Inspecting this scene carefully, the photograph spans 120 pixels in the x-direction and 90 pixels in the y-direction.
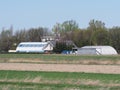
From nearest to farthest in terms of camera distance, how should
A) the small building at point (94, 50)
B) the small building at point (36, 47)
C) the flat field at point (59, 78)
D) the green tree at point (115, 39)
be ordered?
the flat field at point (59, 78), the small building at point (94, 50), the green tree at point (115, 39), the small building at point (36, 47)

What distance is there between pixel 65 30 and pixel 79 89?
Result: 175778 mm

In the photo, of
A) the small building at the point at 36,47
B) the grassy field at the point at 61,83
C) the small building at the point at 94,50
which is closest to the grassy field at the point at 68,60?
Result: the grassy field at the point at 61,83

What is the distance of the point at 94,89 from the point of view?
61.2 ft

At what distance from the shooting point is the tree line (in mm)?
152413

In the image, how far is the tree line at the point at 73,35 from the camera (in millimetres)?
152413

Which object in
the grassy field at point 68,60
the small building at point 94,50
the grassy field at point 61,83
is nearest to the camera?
the grassy field at point 61,83

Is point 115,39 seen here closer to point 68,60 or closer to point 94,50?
point 94,50

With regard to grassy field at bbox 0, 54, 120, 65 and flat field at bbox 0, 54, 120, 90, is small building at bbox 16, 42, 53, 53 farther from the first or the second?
flat field at bbox 0, 54, 120, 90

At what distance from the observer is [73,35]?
172m

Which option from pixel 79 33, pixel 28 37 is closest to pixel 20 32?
pixel 28 37

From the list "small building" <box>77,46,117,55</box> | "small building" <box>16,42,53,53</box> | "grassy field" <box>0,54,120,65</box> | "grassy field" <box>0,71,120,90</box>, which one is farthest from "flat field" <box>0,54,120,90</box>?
"small building" <box>16,42,53,53</box>

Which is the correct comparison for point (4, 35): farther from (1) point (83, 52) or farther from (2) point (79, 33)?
(1) point (83, 52)

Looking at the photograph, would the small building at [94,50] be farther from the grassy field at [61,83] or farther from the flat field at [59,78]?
the grassy field at [61,83]

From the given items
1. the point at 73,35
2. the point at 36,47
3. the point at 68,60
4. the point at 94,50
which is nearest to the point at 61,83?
the point at 68,60
